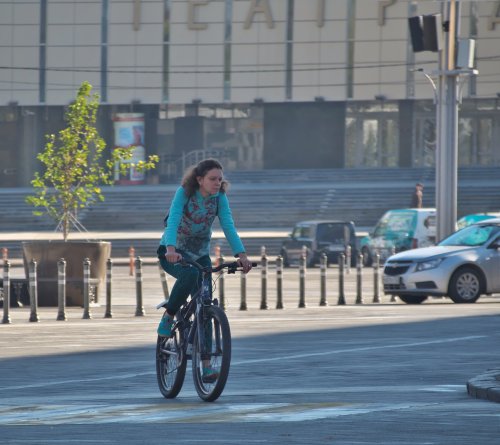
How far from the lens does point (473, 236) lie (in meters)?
26.4

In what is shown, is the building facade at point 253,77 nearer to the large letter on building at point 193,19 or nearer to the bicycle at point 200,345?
the large letter on building at point 193,19

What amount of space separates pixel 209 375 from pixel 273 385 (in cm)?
136

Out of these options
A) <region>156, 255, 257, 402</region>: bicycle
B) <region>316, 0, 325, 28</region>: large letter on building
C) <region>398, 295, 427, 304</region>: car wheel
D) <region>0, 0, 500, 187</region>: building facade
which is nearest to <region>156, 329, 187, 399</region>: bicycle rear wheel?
<region>156, 255, 257, 402</region>: bicycle

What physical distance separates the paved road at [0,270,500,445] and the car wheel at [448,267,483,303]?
457 cm

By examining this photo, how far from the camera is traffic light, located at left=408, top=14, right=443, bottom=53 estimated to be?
3056 centimetres

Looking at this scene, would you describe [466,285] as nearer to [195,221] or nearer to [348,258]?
[195,221]

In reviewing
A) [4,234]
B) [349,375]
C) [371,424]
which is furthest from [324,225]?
[371,424]

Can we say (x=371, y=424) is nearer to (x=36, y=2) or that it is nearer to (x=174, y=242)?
(x=174, y=242)

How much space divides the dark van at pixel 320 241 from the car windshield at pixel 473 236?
17.6 meters

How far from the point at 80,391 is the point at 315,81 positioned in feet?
204

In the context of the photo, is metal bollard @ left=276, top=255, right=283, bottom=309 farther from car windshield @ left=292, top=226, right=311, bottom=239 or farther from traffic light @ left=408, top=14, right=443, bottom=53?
car windshield @ left=292, top=226, right=311, bottom=239

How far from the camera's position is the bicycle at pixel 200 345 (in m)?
10.1

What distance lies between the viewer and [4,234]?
5559 centimetres

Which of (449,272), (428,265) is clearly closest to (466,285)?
(449,272)
